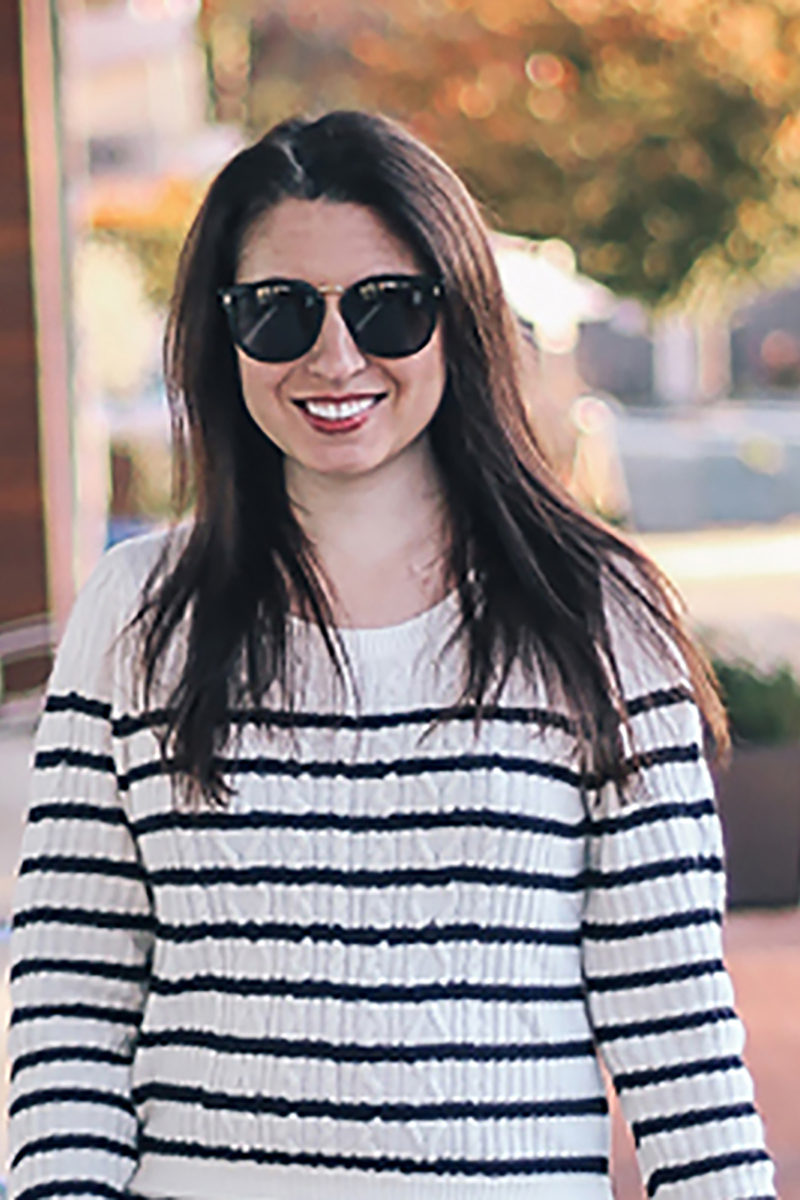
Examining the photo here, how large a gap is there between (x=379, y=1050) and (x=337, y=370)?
0.48 meters

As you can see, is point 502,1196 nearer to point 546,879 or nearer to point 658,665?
point 546,879

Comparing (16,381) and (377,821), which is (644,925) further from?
(16,381)

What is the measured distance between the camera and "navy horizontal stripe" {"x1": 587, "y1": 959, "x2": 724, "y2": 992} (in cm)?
139

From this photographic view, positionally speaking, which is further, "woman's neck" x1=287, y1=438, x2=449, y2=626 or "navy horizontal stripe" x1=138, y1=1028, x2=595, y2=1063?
"woman's neck" x1=287, y1=438, x2=449, y2=626

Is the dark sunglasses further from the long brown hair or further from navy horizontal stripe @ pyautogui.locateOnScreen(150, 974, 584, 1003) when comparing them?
navy horizontal stripe @ pyautogui.locateOnScreen(150, 974, 584, 1003)

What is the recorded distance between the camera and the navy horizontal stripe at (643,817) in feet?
4.59

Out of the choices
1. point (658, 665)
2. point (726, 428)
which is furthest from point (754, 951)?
point (726, 428)

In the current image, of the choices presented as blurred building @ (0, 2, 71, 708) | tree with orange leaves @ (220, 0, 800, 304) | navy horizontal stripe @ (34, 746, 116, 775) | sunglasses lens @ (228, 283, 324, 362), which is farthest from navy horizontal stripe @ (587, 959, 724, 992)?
tree with orange leaves @ (220, 0, 800, 304)

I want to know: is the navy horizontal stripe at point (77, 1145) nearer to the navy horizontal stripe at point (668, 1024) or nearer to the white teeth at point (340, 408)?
the navy horizontal stripe at point (668, 1024)

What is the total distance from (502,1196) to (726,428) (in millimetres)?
21270

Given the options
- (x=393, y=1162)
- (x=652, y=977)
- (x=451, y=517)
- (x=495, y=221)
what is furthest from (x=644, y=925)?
(x=495, y=221)

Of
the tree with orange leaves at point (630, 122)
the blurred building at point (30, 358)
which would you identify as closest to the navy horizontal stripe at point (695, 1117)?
the blurred building at point (30, 358)

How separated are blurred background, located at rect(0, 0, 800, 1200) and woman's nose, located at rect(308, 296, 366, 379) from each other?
21cm

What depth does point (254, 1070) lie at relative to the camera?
53.5 inches
